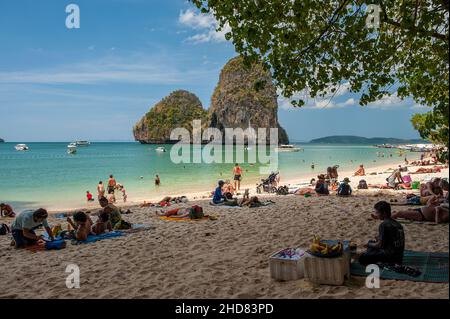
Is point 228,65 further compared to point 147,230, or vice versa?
point 228,65

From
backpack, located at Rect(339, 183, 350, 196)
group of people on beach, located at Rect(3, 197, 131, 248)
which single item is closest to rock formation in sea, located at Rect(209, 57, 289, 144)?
backpack, located at Rect(339, 183, 350, 196)

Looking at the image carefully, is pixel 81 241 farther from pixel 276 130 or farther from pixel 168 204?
pixel 276 130

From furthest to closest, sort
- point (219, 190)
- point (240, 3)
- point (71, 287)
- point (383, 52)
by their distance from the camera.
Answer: point (219, 190) < point (383, 52) < point (240, 3) < point (71, 287)

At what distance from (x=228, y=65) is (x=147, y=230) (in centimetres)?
13692

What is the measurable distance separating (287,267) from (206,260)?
1969mm

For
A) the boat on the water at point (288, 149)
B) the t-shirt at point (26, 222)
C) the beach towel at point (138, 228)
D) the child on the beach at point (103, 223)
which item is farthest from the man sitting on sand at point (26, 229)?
the boat on the water at point (288, 149)

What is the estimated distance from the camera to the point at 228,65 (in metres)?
142

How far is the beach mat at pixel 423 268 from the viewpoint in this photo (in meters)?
4.99

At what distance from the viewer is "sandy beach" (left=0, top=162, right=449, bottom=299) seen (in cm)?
509

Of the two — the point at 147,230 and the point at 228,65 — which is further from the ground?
the point at 228,65

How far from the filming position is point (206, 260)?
6.84 m

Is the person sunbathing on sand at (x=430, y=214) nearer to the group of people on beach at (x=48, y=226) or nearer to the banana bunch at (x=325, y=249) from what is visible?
the banana bunch at (x=325, y=249)
